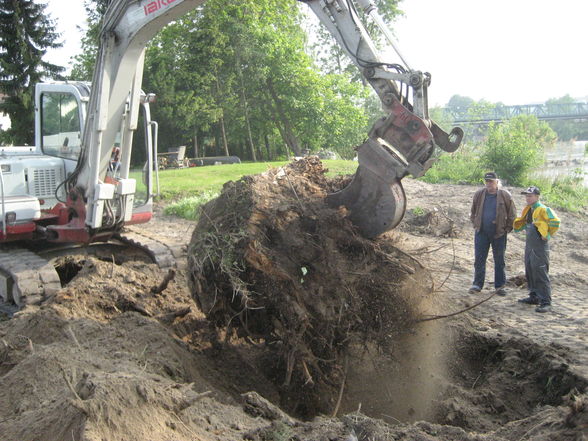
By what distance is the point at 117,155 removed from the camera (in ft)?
25.5

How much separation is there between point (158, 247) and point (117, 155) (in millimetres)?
1441

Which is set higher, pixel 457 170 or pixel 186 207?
pixel 457 170

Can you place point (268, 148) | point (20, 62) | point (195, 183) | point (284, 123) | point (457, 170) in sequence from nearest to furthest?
1. point (195, 183)
2. point (457, 170)
3. point (20, 62)
4. point (284, 123)
5. point (268, 148)

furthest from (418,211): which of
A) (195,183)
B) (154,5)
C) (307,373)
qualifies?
(307,373)

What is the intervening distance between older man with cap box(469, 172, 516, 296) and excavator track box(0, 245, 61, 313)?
581 centimetres

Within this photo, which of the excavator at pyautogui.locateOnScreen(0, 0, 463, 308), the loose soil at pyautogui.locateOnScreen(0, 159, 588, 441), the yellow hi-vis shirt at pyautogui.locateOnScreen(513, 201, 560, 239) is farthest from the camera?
the yellow hi-vis shirt at pyautogui.locateOnScreen(513, 201, 560, 239)

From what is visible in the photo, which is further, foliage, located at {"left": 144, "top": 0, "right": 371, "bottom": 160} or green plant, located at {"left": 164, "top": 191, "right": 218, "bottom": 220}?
foliage, located at {"left": 144, "top": 0, "right": 371, "bottom": 160}

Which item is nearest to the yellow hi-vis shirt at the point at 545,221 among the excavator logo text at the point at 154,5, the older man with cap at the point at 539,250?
the older man with cap at the point at 539,250

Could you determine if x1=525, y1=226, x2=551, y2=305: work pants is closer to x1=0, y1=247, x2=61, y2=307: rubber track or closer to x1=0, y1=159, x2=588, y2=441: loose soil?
x1=0, y1=159, x2=588, y2=441: loose soil

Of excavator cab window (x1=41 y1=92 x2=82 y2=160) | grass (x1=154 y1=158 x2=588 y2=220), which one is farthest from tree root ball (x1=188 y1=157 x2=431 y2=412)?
grass (x1=154 y1=158 x2=588 y2=220)

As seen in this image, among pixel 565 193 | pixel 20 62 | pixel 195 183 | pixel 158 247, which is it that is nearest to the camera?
pixel 158 247

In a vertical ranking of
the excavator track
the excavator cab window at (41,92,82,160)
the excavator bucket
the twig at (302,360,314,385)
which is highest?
the excavator cab window at (41,92,82,160)

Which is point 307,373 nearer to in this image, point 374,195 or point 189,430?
point 189,430

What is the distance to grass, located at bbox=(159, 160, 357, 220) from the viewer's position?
13.7m
